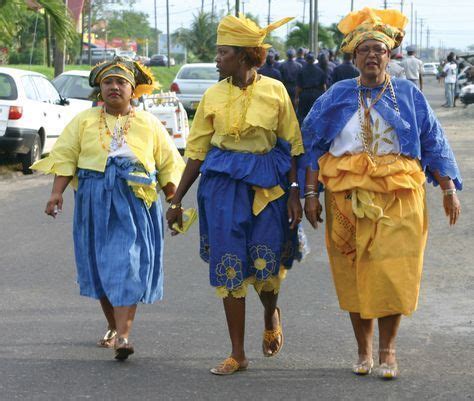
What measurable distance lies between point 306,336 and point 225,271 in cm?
101

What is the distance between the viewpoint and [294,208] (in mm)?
6234

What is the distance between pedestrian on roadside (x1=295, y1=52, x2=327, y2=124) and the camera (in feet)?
73.6

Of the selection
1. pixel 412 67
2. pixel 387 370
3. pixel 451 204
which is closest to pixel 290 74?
pixel 412 67

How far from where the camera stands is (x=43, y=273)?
936cm

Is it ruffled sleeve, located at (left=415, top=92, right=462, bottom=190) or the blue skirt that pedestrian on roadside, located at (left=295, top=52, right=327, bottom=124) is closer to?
the blue skirt

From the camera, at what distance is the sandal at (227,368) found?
20.1 ft

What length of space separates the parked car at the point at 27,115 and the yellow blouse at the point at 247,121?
35.8 ft

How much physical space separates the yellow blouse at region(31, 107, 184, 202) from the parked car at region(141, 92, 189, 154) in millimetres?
12170

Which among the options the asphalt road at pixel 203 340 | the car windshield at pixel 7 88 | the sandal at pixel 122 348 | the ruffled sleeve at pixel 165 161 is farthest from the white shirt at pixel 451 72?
the sandal at pixel 122 348

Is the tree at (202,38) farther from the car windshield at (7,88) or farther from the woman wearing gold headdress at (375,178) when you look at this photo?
the woman wearing gold headdress at (375,178)

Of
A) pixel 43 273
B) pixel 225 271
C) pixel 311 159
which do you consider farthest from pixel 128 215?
pixel 43 273

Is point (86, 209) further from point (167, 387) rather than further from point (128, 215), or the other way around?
point (167, 387)

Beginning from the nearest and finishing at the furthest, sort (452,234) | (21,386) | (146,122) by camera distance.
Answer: (21,386) → (146,122) → (452,234)

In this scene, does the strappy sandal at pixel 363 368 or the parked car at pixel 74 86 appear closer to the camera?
the strappy sandal at pixel 363 368
